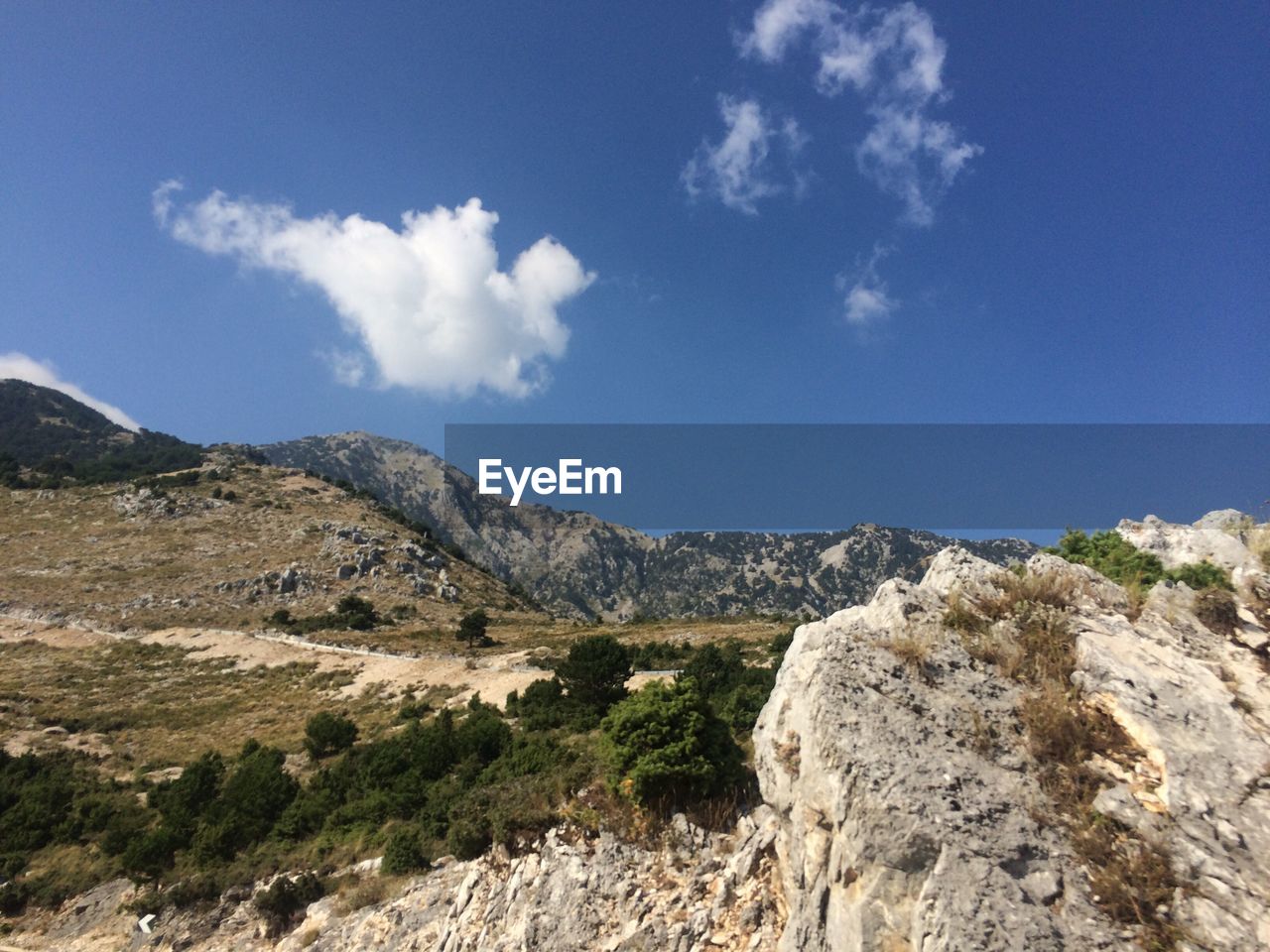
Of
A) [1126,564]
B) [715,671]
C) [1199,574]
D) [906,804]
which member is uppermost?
[1126,564]

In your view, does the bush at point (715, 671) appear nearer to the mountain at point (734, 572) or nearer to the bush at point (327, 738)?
the bush at point (327, 738)

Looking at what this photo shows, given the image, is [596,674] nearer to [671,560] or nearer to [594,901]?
[594,901]

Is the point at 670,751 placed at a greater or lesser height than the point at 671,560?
lesser

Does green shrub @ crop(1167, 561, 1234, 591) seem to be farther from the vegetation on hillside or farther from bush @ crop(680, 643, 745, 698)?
bush @ crop(680, 643, 745, 698)

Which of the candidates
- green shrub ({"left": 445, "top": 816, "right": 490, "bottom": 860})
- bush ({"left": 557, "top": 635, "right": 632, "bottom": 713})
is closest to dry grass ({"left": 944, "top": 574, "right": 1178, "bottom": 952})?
green shrub ({"left": 445, "top": 816, "right": 490, "bottom": 860})

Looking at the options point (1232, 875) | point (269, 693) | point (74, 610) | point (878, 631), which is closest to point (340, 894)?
point (878, 631)

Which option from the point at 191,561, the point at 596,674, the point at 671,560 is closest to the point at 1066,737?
the point at 596,674

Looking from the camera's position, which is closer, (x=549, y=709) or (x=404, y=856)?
(x=404, y=856)

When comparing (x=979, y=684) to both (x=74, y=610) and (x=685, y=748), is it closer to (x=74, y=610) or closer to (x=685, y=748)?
(x=685, y=748)
